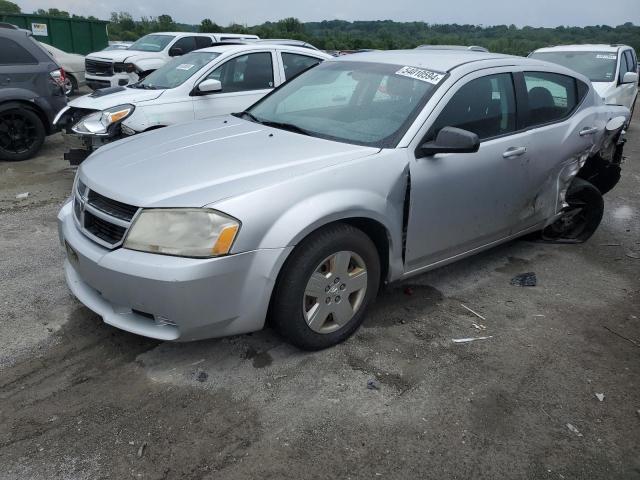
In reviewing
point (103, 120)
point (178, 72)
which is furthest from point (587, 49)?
point (103, 120)

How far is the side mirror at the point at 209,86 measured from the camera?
637 cm

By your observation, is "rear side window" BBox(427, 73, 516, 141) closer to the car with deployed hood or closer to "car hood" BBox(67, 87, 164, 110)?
the car with deployed hood

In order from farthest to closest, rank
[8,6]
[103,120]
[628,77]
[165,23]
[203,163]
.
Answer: [165,23], [8,6], [628,77], [103,120], [203,163]

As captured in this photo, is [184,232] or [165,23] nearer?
[184,232]

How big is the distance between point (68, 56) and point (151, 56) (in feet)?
8.61

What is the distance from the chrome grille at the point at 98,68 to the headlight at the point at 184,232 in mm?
11521

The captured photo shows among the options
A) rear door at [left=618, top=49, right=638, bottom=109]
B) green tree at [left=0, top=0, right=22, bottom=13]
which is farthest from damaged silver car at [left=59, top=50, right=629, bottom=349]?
green tree at [left=0, top=0, right=22, bottom=13]

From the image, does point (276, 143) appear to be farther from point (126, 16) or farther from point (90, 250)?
point (126, 16)

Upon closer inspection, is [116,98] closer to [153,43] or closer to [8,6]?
[153,43]

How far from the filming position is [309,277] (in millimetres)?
2908

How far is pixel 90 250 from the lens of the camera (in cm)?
287

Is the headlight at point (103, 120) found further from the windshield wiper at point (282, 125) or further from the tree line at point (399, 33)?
the tree line at point (399, 33)

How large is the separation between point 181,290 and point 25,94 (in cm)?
637

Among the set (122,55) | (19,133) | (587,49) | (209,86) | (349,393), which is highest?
(587,49)
